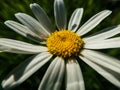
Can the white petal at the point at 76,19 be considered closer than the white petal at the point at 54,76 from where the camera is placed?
No

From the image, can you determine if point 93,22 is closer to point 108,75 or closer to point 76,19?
point 76,19

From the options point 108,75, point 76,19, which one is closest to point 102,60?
point 108,75

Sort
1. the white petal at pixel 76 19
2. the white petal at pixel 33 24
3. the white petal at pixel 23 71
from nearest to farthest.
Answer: the white petal at pixel 23 71 < the white petal at pixel 33 24 < the white petal at pixel 76 19

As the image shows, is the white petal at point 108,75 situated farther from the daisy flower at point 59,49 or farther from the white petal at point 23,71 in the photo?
the white petal at point 23,71

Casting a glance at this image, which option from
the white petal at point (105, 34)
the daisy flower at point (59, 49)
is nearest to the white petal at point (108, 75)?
the daisy flower at point (59, 49)

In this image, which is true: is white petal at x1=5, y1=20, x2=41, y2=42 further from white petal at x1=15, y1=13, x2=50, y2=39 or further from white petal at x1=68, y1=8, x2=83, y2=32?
white petal at x1=68, y1=8, x2=83, y2=32

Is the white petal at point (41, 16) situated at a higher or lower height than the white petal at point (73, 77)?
higher

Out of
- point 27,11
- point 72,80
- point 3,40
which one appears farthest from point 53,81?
point 27,11

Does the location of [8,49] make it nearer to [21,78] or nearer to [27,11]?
[21,78]
